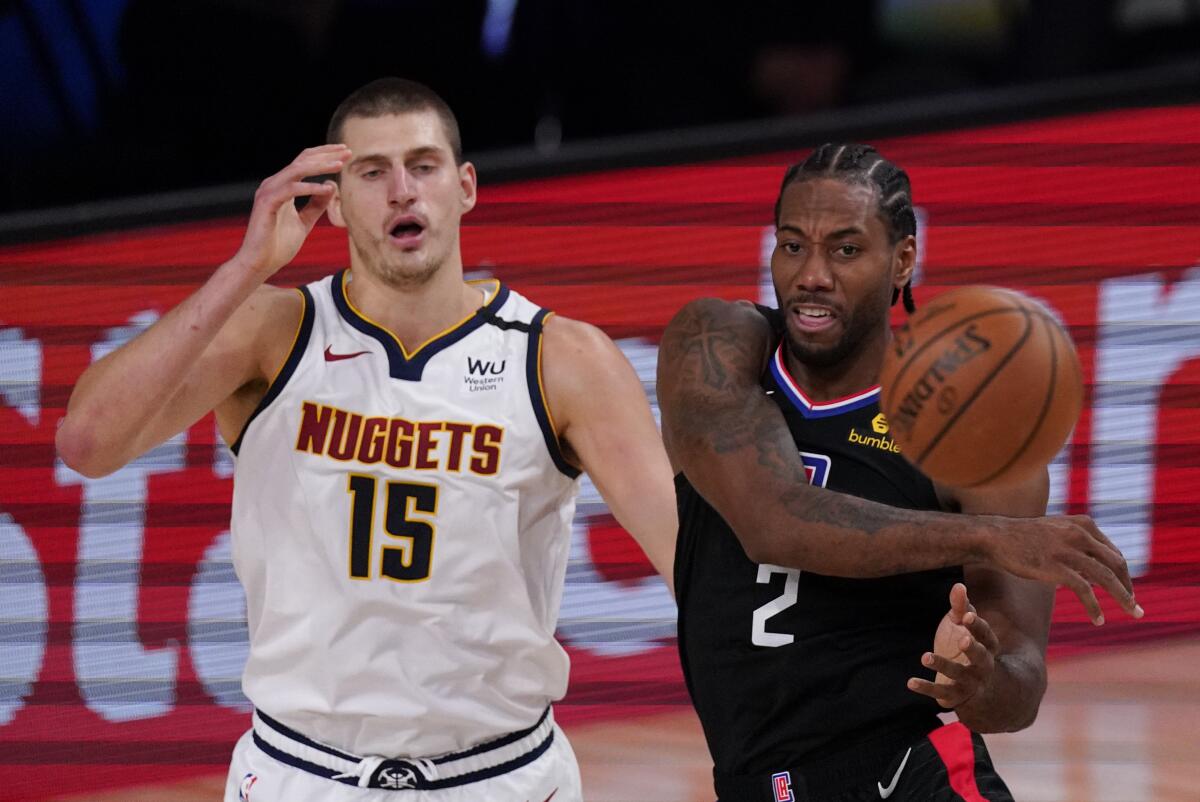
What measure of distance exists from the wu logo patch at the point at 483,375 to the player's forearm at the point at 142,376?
1.76 ft

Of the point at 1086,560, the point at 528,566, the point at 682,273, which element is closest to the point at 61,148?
the point at 682,273

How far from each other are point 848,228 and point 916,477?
481mm

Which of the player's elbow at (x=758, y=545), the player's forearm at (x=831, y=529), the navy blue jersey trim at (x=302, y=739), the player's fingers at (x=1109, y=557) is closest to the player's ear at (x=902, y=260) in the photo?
the player's forearm at (x=831, y=529)

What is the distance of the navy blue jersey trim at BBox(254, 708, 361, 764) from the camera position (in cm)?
388

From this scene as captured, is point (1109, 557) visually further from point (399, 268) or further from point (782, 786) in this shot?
point (399, 268)

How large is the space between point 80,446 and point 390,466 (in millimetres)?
663

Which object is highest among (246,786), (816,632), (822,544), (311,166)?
(311,166)

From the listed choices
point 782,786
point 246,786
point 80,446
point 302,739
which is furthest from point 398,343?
point 782,786

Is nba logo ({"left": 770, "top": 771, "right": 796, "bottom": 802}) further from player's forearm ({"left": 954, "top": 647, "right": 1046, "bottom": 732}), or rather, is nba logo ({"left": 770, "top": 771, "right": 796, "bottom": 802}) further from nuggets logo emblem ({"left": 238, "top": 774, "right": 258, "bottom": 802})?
nuggets logo emblem ({"left": 238, "top": 774, "right": 258, "bottom": 802})

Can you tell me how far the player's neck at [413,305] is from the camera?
13.3 feet

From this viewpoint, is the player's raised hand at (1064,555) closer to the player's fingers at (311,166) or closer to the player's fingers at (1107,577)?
the player's fingers at (1107,577)

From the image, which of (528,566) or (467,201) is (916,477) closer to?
(528,566)

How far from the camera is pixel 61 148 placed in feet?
22.0

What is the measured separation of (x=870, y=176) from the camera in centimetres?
341
